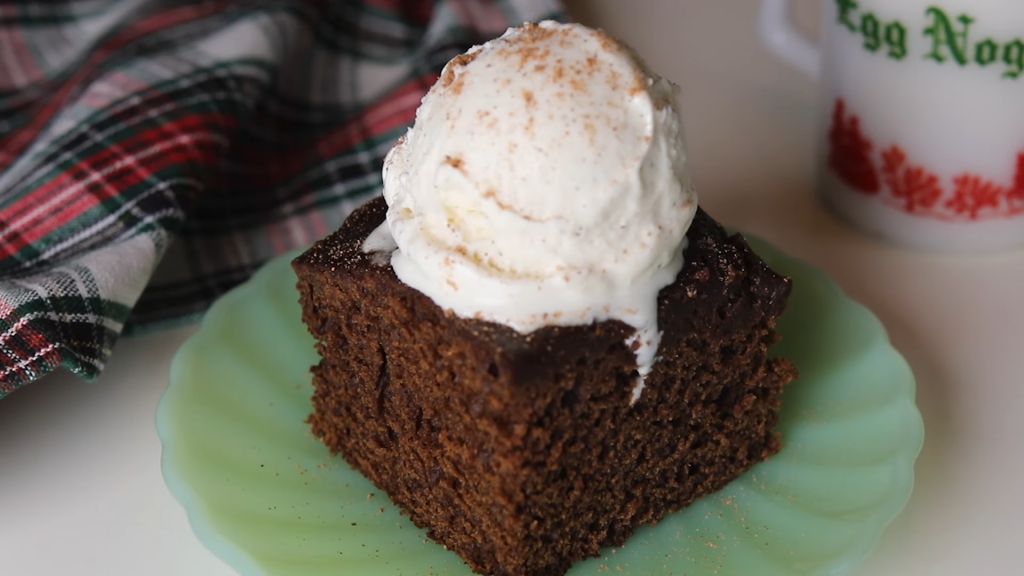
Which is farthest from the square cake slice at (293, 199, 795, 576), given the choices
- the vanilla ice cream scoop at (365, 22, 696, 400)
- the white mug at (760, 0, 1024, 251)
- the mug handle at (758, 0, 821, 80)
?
the mug handle at (758, 0, 821, 80)

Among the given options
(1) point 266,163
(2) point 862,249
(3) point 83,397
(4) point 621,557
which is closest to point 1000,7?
(2) point 862,249

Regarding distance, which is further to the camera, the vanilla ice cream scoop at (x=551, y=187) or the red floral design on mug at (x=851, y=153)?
the red floral design on mug at (x=851, y=153)

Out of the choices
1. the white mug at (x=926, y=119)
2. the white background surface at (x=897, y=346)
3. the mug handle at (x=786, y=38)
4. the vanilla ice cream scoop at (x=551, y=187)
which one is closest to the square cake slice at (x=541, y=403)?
the vanilla ice cream scoop at (x=551, y=187)

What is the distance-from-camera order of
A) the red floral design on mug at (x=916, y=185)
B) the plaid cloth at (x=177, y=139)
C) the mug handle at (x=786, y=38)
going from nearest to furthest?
the plaid cloth at (x=177, y=139), the red floral design on mug at (x=916, y=185), the mug handle at (x=786, y=38)

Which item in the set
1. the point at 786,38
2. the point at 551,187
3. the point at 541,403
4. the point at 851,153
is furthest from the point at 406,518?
the point at 786,38

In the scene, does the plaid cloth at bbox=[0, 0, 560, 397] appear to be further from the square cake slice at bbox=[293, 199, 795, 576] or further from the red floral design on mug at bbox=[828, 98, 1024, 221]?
the red floral design on mug at bbox=[828, 98, 1024, 221]

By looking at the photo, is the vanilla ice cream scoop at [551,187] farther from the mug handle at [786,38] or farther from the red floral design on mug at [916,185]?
the mug handle at [786,38]

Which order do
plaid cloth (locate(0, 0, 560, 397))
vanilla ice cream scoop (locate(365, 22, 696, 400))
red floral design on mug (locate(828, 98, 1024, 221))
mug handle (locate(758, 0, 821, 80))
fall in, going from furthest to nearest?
1. mug handle (locate(758, 0, 821, 80))
2. red floral design on mug (locate(828, 98, 1024, 221))
3. plaid cloth (locate(0, 0, 560, 397))
4. vanilla ice cream scoop (locate(365, 22, 696, 400))
